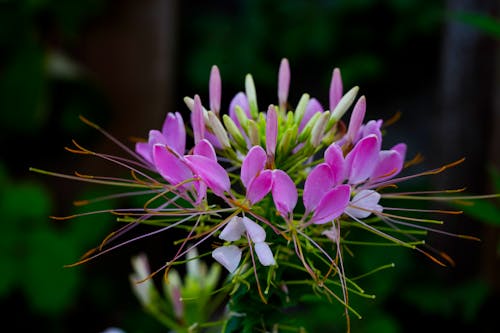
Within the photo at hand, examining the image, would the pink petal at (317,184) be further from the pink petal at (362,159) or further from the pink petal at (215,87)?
the pink petal at (215,87)

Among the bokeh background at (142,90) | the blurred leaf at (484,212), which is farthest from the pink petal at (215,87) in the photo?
the bokeh background at (142,90)

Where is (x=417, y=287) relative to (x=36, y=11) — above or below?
below

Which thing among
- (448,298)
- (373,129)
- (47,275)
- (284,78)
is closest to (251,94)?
(284,78)

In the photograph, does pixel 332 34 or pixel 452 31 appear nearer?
pixel 452 31

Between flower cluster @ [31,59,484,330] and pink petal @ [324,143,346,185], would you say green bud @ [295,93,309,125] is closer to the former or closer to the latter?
flower cluster @ [31,59,484,330]

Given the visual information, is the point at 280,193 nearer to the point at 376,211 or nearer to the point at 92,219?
the point at 376,211

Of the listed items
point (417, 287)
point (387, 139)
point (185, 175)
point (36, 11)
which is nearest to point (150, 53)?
point (36, 11)

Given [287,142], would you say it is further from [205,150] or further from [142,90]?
[142,90]
